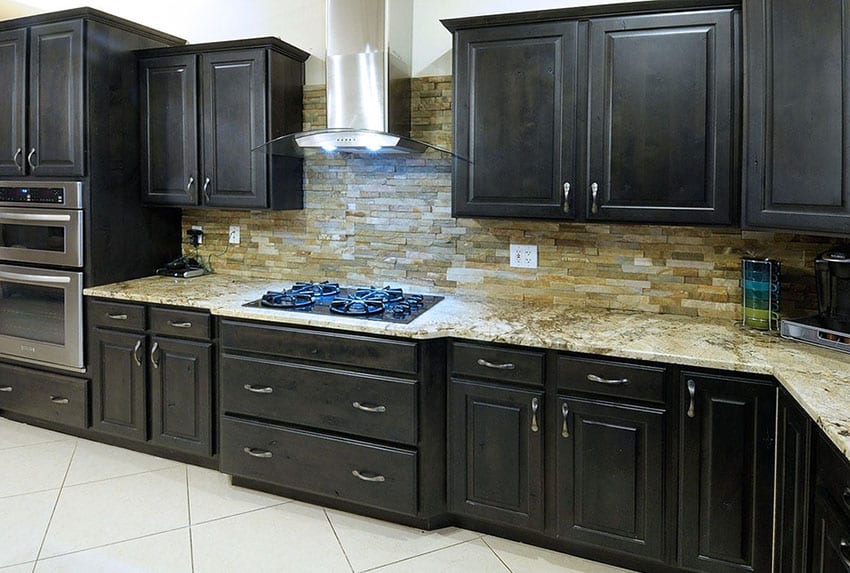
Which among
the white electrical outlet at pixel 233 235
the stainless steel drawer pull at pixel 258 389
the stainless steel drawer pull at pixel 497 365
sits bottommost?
the stainless steel drawer pull at pixel 258 389

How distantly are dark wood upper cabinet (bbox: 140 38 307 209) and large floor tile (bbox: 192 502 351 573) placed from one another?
61.9 inches

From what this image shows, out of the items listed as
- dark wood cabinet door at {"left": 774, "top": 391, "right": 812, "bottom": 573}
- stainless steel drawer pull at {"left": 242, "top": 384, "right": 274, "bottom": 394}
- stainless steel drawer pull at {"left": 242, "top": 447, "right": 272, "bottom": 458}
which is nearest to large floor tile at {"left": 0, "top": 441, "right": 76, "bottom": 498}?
stainless steel drawer pull at {"left": 242, "top": 447, "right": 272, "bottom": 458}

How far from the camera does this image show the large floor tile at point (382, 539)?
2.40 metres

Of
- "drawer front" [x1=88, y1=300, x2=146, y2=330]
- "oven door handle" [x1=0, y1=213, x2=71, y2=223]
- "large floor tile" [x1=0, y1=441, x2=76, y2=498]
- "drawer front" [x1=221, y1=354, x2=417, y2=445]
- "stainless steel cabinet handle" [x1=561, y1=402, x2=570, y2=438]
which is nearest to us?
"stainless steel cabinet handle" [x1=561, y1=402, x2=570, y2=438]

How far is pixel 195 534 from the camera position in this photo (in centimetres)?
253

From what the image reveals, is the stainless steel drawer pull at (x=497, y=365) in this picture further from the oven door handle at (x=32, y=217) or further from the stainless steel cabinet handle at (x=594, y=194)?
the oven door handle at (x=32, y=217)

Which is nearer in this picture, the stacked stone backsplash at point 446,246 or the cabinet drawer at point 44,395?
the stacked stone backsplash at point 446,246

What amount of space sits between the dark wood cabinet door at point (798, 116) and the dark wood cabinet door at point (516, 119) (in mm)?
676

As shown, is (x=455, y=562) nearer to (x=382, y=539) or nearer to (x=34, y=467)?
(x=382, y=539)

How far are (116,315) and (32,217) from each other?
0.78 meters

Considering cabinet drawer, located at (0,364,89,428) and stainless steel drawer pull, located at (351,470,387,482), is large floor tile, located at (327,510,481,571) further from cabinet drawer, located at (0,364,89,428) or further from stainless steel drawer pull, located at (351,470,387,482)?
cabinet drawer, located at (0,364,89,428)

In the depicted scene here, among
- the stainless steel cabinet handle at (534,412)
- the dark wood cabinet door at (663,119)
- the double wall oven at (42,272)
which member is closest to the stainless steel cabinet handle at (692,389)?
the stainless steel cabinet handle at (534,412)

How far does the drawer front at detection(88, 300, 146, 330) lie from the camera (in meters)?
3.12

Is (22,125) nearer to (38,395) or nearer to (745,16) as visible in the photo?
(38,395)
